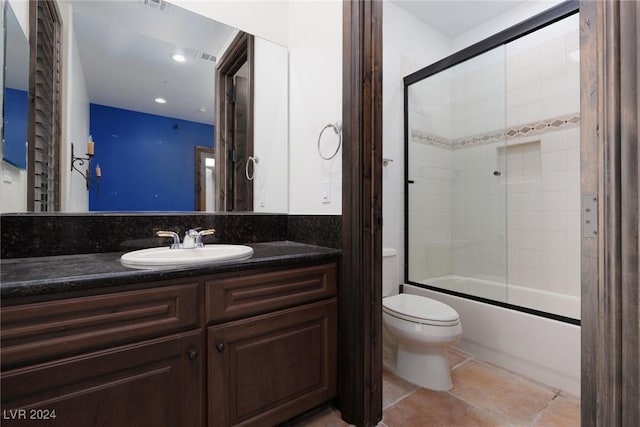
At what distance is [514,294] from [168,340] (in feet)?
8.03

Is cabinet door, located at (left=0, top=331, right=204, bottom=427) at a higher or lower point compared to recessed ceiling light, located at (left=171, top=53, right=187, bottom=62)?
lower

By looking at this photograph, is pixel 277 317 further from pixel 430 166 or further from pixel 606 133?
pixel 430 166

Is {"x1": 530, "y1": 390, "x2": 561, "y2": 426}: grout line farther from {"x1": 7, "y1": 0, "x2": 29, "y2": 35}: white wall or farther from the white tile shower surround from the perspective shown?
{"x1": 7, "y1": 0, "x2": 29, "y2": 35}: white wall

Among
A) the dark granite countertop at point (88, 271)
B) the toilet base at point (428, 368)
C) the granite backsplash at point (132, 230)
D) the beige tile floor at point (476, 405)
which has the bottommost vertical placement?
the beige tile floor at point (476, 405)

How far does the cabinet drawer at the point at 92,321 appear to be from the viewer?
77 cm

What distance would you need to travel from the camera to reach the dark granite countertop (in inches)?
31.0

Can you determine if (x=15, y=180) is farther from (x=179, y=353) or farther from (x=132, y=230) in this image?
(x=179, y=353)

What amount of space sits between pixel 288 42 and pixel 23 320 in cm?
184

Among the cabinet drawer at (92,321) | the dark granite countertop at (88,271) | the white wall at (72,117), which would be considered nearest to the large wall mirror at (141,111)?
the white wall at (72,117)

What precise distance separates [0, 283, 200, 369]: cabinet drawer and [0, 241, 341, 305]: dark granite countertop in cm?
4

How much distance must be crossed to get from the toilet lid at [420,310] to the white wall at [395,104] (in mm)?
391

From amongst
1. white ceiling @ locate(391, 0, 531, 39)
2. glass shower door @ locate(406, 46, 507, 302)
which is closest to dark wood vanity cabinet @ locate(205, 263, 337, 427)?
glass shower door @ locate(406, 46, 507, 302)

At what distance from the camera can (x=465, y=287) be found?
2312mm

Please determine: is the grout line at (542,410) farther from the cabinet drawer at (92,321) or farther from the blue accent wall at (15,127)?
the blue accent wall at (15,127)
